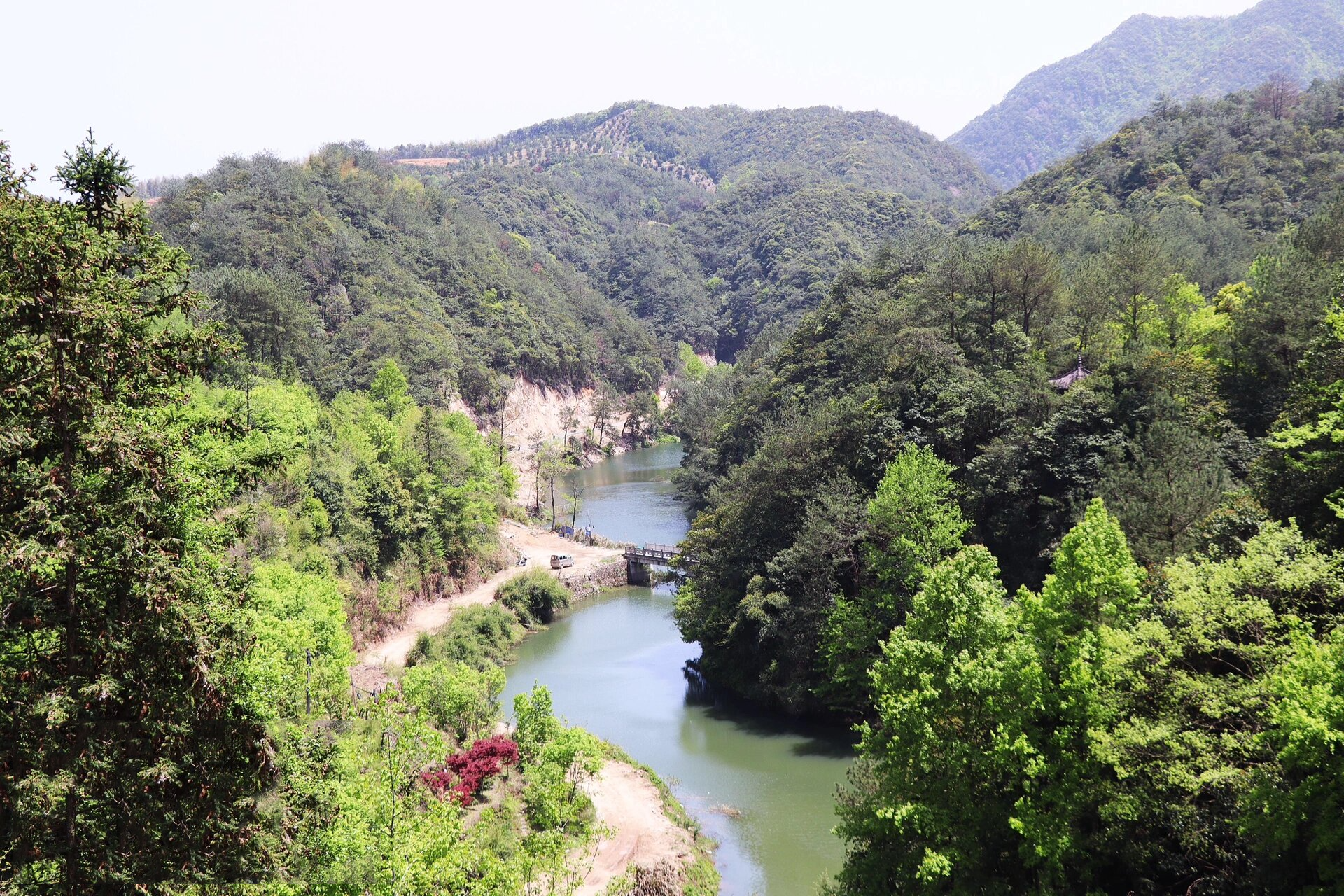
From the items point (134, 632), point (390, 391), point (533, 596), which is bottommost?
point (533, 596)

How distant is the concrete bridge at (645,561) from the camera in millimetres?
59688

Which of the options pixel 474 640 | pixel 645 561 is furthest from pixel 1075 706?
pixel 645 561

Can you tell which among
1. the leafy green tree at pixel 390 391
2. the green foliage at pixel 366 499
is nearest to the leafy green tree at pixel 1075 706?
the green foliage at pixel 366 499

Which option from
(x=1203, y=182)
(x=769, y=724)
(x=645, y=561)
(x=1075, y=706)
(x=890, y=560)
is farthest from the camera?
(x=1203, y=182)

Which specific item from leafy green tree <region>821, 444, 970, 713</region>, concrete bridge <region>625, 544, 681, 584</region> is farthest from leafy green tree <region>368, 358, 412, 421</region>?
leafy green tree <region>821, 444, 970, 713</region>

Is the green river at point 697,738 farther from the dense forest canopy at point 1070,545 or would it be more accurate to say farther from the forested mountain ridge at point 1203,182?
the forested mountain ridge at point 1203,182

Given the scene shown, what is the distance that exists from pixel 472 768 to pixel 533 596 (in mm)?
26685

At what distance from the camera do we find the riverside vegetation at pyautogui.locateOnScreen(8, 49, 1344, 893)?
10336 millimetres

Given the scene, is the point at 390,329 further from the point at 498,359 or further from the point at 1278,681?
the point at 1278,681

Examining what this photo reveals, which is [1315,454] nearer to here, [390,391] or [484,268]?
[390,391]

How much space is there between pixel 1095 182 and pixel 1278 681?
7804cm

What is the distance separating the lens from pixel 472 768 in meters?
25.7

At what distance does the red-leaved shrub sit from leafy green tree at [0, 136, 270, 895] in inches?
495

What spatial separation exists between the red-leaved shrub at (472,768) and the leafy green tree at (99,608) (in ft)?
41.2
